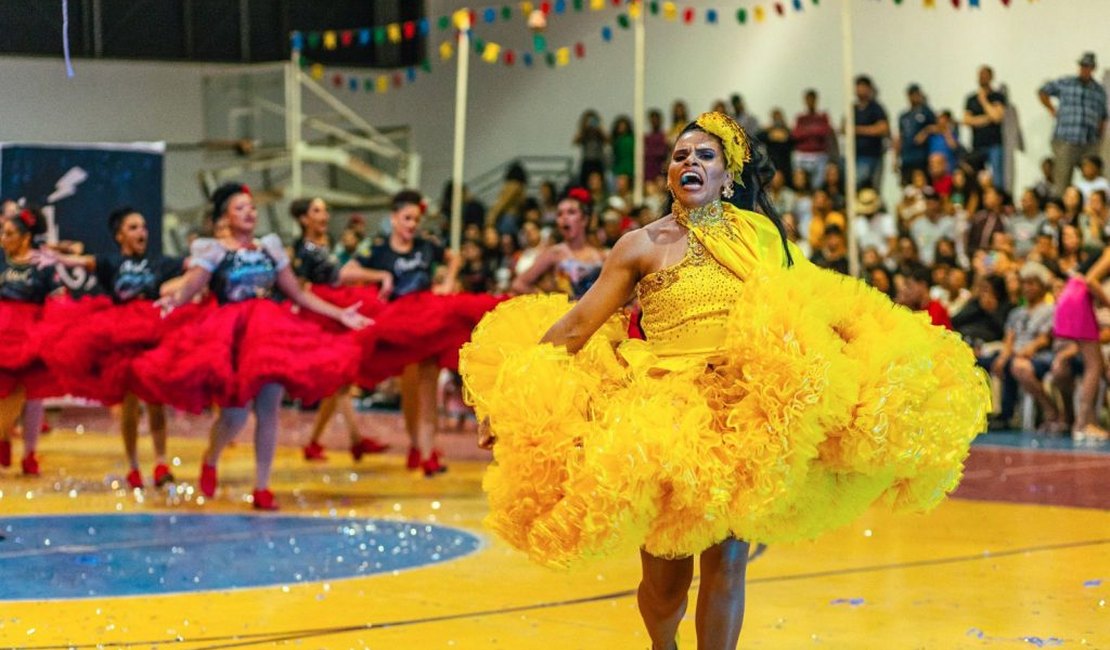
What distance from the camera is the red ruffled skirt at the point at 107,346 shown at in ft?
31.9

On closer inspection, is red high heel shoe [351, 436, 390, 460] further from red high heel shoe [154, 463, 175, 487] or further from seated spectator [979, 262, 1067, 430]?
seated spectator [979, 262, 1067, 430]

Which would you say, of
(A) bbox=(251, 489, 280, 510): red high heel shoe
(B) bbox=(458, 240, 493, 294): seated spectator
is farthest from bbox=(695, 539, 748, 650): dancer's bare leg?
(B) bbox=(458, 240, 493, 294): seated spectator

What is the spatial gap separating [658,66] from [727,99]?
4.00 ft

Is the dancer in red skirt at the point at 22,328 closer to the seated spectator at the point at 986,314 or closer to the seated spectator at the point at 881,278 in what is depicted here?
the seated spectator at the point at 881,278

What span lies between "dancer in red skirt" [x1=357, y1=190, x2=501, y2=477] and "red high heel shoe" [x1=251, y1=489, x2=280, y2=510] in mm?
1378

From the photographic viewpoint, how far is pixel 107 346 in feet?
32.4

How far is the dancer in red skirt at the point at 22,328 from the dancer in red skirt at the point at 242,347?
1.50m

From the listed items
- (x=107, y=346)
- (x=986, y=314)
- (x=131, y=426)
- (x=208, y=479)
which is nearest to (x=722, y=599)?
(x=208, y=479)

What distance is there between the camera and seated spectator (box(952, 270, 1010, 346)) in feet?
46.9

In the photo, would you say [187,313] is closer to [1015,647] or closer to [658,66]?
[1015,647]

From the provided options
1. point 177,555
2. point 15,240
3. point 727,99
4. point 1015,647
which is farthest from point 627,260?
point 727,99

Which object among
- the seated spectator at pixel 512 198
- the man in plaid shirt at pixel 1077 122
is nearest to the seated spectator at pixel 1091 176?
the man in plaid shirt at pixel 1077 122

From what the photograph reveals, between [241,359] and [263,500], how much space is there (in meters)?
0.88

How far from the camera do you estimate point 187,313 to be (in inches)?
377
